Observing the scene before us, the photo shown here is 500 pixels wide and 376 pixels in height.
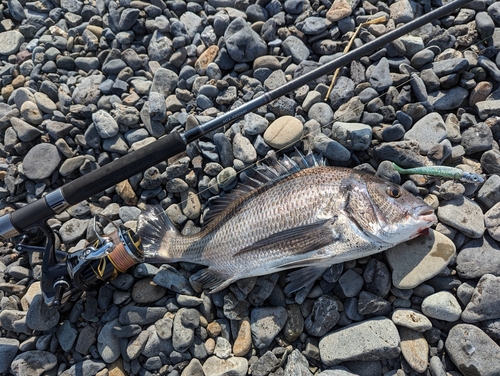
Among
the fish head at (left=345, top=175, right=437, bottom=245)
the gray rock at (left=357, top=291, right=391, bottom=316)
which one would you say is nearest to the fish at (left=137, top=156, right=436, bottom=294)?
the fish head at (left=345, top=175, right=437, bottom=245)

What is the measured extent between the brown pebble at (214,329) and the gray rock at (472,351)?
210cm

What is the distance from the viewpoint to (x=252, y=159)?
148 inches

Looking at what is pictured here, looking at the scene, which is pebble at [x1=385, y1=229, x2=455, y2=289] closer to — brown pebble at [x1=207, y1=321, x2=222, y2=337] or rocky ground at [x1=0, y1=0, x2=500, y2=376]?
rocky ground at [x1=0, y1=0, x2=500, y2=376]

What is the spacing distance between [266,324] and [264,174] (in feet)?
4.80

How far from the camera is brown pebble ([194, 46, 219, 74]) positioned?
4.19 meters

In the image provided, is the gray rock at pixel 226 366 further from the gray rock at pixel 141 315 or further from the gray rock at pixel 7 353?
the gray rock at pixel 7 353

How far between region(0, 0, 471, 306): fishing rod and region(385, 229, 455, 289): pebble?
181 centimetres

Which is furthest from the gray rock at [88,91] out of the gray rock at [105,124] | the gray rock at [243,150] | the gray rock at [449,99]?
the gray rock at [449,99]

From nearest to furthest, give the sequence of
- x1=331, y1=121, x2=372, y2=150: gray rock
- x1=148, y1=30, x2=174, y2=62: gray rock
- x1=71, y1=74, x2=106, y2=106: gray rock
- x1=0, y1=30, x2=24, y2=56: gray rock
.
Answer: x1=331, y1=121, x2=372, y2=150: gray rock < x1=71, y1=74, x2=106, y2=106: gray rock < x1=148, y1=30, x2=174, y2=62: gray rock < x1=0, y1=30, x2=24, y2=56: gray rock

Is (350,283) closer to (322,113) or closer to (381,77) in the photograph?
(322,113)

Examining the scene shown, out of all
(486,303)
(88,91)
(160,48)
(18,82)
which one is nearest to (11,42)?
(18,82)

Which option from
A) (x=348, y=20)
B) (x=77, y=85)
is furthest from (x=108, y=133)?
(x=348, y=20)

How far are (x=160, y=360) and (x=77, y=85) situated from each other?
318cm

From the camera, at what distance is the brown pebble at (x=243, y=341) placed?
136 inches
